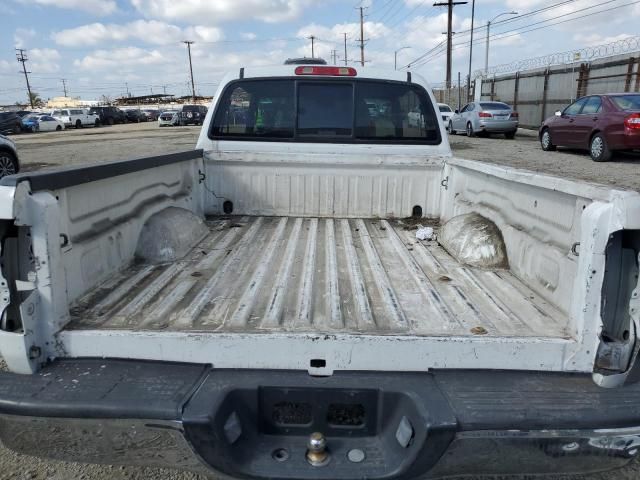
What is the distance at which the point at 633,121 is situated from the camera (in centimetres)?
1259

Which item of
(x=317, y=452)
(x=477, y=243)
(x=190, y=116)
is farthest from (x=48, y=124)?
(x=317, y=452)

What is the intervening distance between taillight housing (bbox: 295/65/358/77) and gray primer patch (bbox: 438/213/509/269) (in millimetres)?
1774

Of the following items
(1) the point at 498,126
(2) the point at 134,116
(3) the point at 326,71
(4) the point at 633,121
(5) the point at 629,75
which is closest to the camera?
(3) the point at 326,71

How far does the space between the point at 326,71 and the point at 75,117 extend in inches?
1892

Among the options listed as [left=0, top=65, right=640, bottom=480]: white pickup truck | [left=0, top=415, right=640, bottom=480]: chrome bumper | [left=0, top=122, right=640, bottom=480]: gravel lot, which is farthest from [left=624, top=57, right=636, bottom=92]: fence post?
[left=0, top=415, right=640, bottom=480]: chrome bumper

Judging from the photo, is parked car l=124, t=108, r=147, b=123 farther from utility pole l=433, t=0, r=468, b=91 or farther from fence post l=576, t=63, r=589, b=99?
fence post l=576, t=63, r=589, b=99

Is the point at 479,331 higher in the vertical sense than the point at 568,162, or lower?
higher

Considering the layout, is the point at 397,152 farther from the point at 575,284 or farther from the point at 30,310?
the point at 30,310

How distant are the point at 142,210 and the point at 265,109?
1787 millimetres

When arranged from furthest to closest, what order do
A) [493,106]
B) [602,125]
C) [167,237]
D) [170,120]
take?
[170,120] → [493,106] → [602,125] → [167,237]

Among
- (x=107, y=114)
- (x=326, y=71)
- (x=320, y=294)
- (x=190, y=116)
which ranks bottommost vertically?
(x=320, y=294)

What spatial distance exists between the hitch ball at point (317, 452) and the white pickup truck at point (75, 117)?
1905 inches

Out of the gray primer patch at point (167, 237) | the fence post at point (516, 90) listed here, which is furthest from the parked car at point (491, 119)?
the gray primer patch at point (167, 237)

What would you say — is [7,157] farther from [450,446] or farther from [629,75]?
[629,75]
